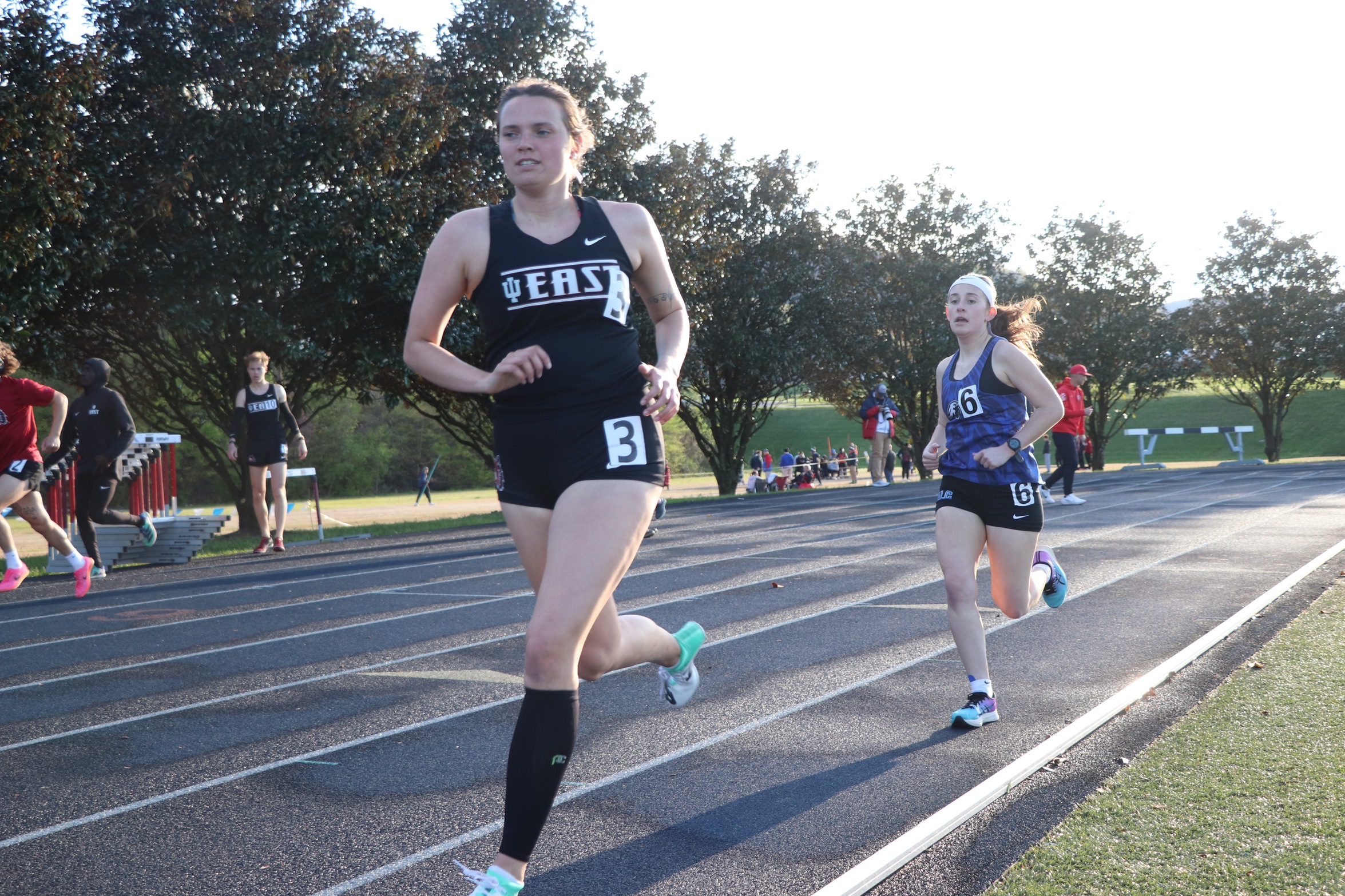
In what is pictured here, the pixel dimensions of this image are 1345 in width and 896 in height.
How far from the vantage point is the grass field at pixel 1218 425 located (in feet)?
189

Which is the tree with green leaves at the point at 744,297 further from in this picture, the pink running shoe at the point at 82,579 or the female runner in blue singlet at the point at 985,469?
the female runner in blue singlet at the point at 985,469

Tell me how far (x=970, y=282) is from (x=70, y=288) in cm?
1604

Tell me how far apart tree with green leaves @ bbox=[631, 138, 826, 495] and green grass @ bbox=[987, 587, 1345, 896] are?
2181 cm

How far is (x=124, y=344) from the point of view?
Answer: 782 inches

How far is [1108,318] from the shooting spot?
132ft

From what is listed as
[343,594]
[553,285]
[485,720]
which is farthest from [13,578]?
[553,285]

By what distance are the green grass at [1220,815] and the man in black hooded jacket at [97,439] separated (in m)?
10.0

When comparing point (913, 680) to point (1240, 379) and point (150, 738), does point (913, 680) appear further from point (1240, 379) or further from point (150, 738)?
point (1240, 379)

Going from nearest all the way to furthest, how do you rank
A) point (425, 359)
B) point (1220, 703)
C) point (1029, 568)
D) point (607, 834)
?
point (425, 359) < point (607, 834) < point (1220, 703) < point (1029, 568)

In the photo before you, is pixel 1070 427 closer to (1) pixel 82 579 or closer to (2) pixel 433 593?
(2) pixel 433 593

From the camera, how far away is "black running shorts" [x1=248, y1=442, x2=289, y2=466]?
1295cm

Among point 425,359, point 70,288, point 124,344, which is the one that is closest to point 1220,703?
point 425,359

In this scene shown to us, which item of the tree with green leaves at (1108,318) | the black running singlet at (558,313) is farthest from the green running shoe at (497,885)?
the tree with green leaves at (1108,318)

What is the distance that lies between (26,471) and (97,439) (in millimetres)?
1625
